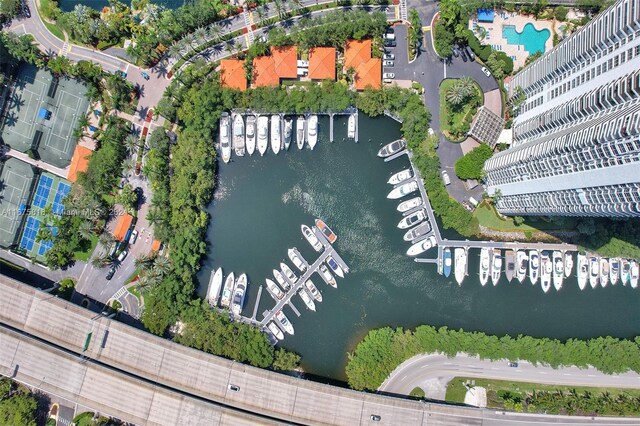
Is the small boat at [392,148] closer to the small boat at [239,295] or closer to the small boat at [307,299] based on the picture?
A: the small boat at [307,299]

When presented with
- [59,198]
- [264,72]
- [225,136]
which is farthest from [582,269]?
[59,198]

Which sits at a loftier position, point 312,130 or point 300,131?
point 312,130

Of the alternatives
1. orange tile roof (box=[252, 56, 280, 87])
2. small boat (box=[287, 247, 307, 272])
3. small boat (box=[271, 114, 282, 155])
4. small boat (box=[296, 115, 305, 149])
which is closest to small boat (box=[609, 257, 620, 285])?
small boat (box=[287, 247, 307, 272])

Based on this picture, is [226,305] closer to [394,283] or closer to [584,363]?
[394,283]

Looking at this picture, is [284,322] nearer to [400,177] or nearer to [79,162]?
[400,177]

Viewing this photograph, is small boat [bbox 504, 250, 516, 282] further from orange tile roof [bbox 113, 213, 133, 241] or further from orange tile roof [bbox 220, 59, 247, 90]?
orange tile roof [bbox 113, 213, 133, 241]
